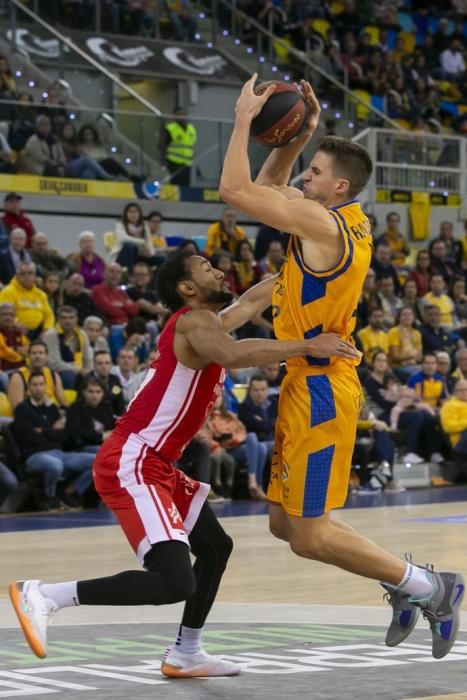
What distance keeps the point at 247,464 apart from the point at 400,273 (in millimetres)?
5784

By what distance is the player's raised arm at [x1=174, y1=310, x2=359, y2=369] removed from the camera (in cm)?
507

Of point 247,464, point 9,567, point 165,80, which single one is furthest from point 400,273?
point 9,567

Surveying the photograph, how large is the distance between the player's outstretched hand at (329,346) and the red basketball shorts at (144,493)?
690 mm

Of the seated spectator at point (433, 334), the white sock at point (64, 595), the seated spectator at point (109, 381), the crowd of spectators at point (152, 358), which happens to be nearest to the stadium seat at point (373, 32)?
the crowd of spectators at point (152, 358)

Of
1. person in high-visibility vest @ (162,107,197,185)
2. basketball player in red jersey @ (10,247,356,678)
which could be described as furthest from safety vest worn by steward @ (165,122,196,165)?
basketball player in red jersey @ (10,247,356,678)

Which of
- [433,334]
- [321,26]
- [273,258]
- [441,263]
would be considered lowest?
[433,334]

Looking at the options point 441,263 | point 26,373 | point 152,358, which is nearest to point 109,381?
point 152,358

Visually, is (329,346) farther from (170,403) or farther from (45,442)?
(45,442)

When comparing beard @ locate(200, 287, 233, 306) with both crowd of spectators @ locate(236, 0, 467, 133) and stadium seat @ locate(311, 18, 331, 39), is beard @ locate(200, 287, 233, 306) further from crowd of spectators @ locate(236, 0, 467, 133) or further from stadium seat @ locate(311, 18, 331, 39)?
stadium seat @ locate(311, 18, 331, 39)

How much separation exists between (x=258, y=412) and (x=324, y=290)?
8456mm

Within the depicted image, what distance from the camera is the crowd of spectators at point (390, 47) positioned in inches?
889

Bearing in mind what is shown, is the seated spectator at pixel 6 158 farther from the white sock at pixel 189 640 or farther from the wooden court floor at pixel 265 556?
the white sock at pixel 189 640

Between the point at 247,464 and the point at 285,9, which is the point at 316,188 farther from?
the point at 285,9

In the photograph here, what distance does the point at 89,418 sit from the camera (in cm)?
1245
